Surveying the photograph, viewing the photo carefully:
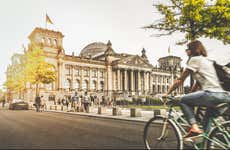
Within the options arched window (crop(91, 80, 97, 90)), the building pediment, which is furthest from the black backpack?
the building pediment

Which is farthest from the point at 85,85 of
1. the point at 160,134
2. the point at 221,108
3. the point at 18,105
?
the point at 221,108

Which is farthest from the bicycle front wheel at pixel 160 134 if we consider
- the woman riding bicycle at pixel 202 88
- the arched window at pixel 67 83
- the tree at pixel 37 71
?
the arched window at pixel 67 83

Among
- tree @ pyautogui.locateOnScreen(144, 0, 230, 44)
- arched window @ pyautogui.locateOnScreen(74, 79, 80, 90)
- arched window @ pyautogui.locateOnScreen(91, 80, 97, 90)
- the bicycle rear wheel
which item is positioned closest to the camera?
the bicycle rear wheel

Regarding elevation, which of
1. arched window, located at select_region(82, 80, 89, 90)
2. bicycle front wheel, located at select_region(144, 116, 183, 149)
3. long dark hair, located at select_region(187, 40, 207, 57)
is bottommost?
bicycle front wheel, located at select_region(144, 116, 183, 149)

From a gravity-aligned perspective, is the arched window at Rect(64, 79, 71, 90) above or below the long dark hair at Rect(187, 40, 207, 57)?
above

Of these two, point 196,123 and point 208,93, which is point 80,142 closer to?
point 196,123

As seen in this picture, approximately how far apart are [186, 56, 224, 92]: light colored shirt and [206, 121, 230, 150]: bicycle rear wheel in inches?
23.0

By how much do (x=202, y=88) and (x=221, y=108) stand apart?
1.33 ft

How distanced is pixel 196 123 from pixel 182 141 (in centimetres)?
40

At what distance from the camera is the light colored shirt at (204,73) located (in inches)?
152

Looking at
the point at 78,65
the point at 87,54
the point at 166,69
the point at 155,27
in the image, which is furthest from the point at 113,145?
the point at 166,69

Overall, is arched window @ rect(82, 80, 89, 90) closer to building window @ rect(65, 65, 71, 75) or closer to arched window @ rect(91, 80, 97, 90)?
arched window @ rect(91, 80, 97, 90)

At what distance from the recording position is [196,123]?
4070mm

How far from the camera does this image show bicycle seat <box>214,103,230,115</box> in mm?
3760
